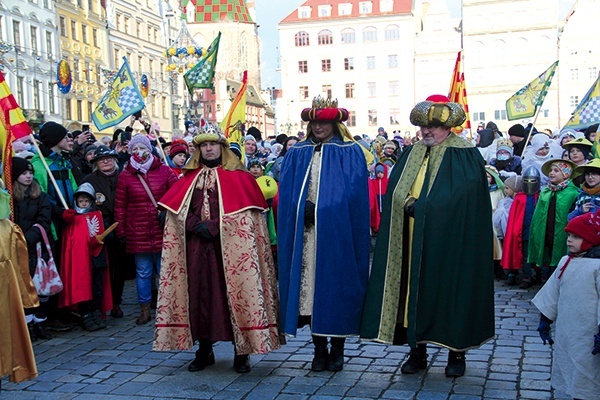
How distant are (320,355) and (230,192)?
4.88 feet

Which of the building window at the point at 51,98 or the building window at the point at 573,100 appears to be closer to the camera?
the building window at the point at 51,98

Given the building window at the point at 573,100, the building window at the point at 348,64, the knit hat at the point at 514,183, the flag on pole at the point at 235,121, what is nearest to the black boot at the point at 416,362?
the knit hat at the point at 514,183

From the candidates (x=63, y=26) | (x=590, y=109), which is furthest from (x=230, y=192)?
(x=63, y=26)

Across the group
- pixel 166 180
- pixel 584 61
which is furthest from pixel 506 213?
pixel 584 61

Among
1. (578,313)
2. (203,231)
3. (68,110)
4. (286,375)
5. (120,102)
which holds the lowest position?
(286,375)

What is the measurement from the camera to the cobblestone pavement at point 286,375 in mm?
5148

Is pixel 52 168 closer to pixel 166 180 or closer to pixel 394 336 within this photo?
pixel 166 180

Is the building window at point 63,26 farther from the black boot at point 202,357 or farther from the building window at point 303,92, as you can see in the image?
the black boot at point 202,357

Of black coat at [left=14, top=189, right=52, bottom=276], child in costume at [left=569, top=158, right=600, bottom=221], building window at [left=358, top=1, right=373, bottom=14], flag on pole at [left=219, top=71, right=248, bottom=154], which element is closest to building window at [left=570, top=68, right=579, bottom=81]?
building window at [left=358, top=1, right=373, bottom=14]

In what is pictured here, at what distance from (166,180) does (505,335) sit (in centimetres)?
393

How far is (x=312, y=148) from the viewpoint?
19.2 ft

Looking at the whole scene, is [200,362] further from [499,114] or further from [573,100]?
[573,100]

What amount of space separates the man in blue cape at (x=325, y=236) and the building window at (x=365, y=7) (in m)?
66.5

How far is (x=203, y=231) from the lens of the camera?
573 centimetres
